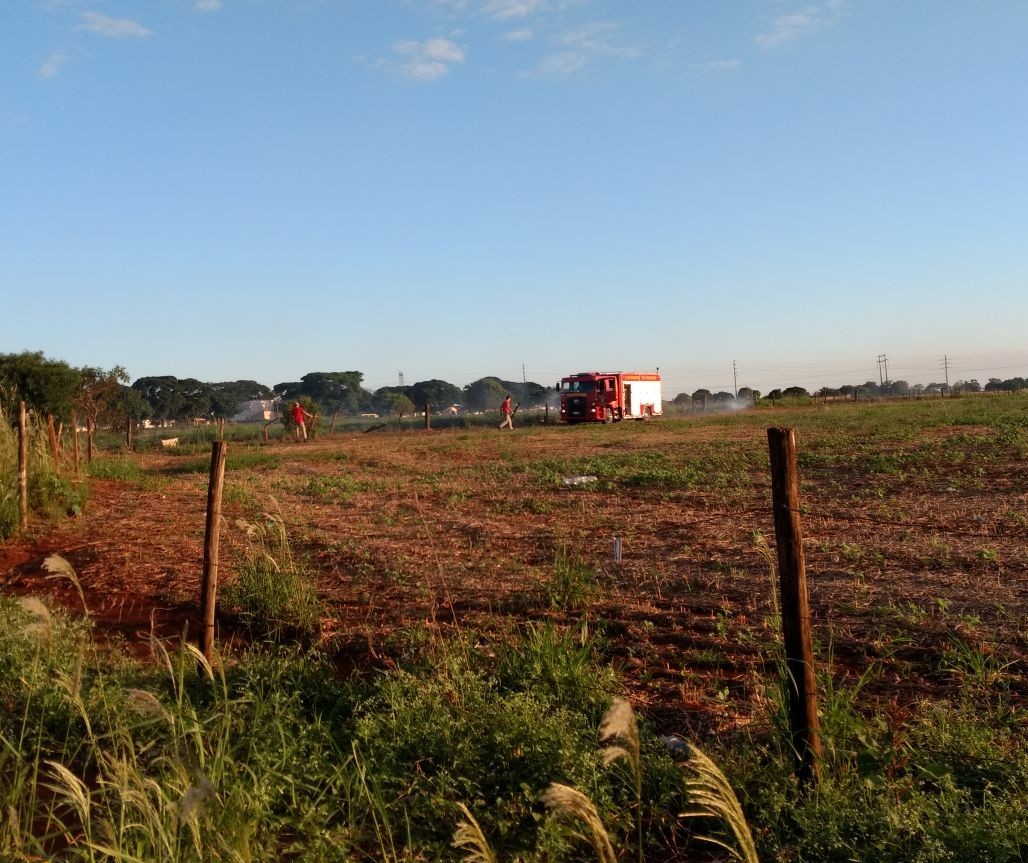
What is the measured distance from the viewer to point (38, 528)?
10.7 metres

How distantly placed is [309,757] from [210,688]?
1.20 meters

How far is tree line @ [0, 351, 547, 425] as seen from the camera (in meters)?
26.3

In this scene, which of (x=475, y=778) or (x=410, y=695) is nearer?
(x=475, y=778)

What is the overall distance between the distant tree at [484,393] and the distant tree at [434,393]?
1.93m

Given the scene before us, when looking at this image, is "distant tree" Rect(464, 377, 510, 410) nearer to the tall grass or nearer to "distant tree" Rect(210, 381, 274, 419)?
"distant tree" Rect(210, 381, 274, 419)

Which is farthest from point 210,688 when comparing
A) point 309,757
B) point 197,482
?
point 197,482

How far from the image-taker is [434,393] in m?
117

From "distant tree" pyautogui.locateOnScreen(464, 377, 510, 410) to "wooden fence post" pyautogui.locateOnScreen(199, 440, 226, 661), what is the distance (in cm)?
11255

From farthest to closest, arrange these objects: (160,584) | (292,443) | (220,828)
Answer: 1. (292,443)
2. (160,584)
3. (220,828)

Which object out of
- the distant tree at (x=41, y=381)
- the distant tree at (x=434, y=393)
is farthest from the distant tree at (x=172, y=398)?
the distant tree at (x=41, y=381)

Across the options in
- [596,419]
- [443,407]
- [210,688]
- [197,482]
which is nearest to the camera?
[210,688]

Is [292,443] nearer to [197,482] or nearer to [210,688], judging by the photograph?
[197,482]

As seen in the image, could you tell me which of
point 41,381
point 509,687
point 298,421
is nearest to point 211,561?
Answer: point 509,687

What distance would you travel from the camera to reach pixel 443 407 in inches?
4584
